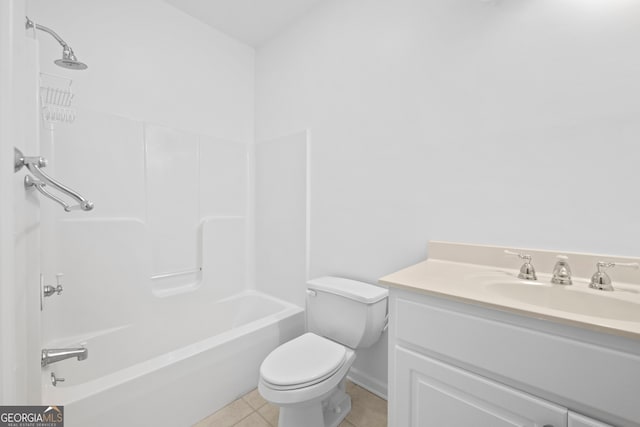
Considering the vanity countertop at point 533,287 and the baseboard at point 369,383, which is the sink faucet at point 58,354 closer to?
the vanity countertop at point 533,287

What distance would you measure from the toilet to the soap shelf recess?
157cm

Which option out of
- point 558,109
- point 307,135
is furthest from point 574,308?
point 307,135

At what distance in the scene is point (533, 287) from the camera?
1.01 metres

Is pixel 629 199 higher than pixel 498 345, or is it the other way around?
pixel 629 199

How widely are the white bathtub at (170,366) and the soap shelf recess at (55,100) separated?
122 centimetres

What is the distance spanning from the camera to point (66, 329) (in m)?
1.54

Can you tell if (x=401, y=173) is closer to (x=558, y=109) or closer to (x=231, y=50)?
(x=558, y=109)

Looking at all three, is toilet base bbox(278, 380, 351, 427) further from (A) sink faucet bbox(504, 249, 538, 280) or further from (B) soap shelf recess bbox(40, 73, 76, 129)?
(B) soap shelf recess bbox(40, 73, 76, 129)

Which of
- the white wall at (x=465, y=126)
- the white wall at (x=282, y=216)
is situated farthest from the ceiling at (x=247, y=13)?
the white wall at (x=282, y=216)

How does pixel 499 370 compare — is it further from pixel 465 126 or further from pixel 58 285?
pixel 58 285

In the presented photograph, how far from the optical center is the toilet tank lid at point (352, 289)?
1431 millimetres

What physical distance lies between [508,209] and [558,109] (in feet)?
1.45

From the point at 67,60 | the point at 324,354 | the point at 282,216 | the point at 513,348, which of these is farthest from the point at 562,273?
the point at 67,60

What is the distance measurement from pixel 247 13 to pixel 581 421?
9.02 feet
